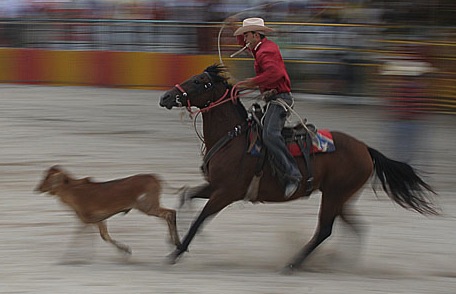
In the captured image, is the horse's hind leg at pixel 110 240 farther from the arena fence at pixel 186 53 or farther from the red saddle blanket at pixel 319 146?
the arena fence at pixel 186 53

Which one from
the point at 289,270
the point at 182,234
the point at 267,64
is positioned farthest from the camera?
the point at 182,234

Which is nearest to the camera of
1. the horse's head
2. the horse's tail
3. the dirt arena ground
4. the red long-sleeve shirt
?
the dirt arena ground

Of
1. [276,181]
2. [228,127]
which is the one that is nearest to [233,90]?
[228,127]

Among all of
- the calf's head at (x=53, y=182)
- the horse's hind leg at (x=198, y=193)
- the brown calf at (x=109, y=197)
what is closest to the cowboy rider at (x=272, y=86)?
the horse's hind leg at (x=198, y=193)

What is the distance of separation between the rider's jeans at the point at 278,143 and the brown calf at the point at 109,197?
1.02 metres

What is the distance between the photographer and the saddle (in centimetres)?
766

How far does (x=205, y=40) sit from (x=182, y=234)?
10925 millimetres

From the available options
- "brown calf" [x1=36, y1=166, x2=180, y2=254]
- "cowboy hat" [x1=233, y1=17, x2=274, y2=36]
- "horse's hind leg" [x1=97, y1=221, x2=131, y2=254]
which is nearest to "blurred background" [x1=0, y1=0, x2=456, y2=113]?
"cowboy hat" [x1=233, y1=17, x2=274, y2=36]

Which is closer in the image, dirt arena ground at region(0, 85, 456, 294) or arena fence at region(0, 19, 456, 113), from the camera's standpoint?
dirt arena ground at region(0, 85, 456, 294)

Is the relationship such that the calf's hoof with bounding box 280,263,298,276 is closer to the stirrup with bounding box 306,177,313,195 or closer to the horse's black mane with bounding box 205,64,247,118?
the stirrup with bounding box 306,177,313,195

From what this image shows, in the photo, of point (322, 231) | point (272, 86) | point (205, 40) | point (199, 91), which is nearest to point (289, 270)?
point (322, 231)

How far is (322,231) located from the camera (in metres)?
7.71

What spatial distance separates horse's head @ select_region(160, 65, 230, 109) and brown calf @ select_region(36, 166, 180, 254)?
2.32 ft

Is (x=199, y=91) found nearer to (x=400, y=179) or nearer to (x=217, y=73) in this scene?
(x=217, y=73)
